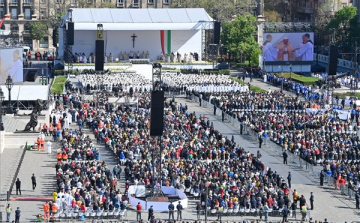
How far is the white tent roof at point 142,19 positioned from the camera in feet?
416

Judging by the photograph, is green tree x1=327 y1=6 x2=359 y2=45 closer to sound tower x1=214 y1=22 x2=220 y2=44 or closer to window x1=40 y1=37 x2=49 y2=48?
sound tower x1=214 y1=22 x2=220 y2=44

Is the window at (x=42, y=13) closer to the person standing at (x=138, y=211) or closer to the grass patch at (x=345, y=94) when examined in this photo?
the grass patch at (x=345, y=94)

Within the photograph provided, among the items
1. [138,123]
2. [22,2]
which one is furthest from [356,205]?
[22,2]

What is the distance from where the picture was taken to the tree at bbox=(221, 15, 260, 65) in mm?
125050

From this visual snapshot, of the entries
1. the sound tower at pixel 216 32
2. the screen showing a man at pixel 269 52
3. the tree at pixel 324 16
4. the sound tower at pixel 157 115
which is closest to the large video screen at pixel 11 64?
the sound tower at pixel 216 32

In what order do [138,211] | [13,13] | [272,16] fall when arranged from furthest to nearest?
[272,16]
[13,13]
[138,211]

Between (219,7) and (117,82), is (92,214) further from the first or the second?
(219,7)

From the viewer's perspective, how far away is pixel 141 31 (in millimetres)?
129250

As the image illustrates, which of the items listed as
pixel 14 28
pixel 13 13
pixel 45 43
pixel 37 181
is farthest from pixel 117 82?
pixel 13 13

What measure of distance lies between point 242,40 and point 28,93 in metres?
40.8

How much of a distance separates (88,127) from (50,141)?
606cm

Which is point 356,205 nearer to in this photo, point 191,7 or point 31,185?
point 31,185

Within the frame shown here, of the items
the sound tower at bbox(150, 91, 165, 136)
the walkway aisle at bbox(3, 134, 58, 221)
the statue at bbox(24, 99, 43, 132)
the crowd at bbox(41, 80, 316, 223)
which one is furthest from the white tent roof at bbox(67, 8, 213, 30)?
the sound tower at bbox(150, 91, 165, 136)

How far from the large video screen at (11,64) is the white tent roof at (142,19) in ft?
65.0
